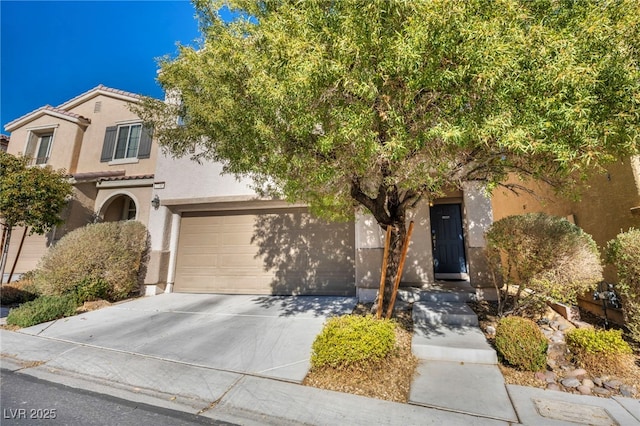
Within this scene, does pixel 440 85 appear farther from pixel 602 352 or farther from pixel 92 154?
pixel 92 154

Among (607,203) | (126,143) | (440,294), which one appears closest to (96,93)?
(126,143)

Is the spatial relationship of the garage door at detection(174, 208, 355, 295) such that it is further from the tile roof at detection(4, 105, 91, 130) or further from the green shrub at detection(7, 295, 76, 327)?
the tile roof at detection(4, 105, 91, 130)

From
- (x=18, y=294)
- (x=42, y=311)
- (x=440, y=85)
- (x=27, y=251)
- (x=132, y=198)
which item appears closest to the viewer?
(x=440, y=85)

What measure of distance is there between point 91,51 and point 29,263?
9272 millimetres

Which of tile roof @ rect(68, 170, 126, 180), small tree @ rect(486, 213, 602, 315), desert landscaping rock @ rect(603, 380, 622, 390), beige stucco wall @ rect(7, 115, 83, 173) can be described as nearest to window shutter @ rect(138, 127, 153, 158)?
tile roof @ rect(68, 170, 126, 180)

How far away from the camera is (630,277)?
4461mm

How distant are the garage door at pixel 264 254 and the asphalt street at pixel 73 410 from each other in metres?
5.63

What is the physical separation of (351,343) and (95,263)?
8.18 metres

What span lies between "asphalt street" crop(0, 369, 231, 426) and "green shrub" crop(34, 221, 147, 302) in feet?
A: 15.6

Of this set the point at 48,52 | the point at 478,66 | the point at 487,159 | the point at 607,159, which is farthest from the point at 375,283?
the point at 48,52

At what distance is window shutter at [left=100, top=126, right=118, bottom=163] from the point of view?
12.0 meters

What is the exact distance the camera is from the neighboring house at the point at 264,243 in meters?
7.84

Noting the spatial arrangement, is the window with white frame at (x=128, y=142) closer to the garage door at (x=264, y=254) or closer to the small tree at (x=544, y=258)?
the garage door at (x=264, y=254)

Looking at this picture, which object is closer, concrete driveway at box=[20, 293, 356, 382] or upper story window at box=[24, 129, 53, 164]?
concrete driveway at box=[20, 293, 356, 382]
